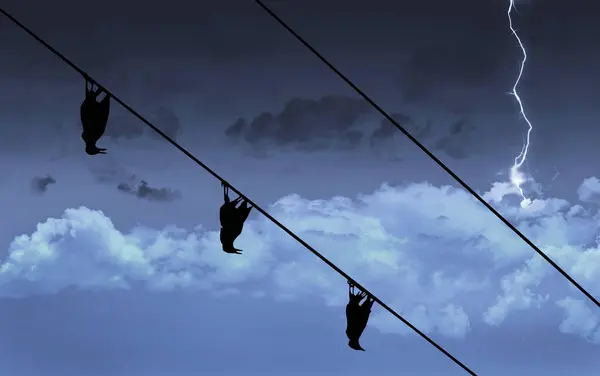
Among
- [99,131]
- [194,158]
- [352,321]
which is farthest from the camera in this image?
[352,321]

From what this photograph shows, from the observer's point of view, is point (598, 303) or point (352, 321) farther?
point (352, 321)

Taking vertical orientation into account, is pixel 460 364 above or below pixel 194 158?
below

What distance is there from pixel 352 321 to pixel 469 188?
3.44 metres

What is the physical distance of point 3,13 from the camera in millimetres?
12031

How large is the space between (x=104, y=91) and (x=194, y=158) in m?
2.08

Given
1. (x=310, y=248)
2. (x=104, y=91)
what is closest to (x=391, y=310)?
(x=310, y=248)

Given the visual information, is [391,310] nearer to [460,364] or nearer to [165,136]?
[460,364]

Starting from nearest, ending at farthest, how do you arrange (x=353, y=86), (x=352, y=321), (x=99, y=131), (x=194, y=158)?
(x=194, y=158)
(x=353, y=86)
(x=99, y=131)
(x=352, y=321)

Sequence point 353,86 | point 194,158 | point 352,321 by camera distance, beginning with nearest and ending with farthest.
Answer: point 194,158
point 353,86
point 352,321

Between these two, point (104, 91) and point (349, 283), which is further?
point (349, 283)

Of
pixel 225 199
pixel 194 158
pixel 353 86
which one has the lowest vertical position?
pixel 194 158

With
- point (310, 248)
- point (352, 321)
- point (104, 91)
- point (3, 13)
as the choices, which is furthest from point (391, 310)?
point (3, 13)

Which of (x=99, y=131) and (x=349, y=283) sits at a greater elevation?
(x=99, y=131)

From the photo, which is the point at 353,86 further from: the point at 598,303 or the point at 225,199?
the point at 598,303
